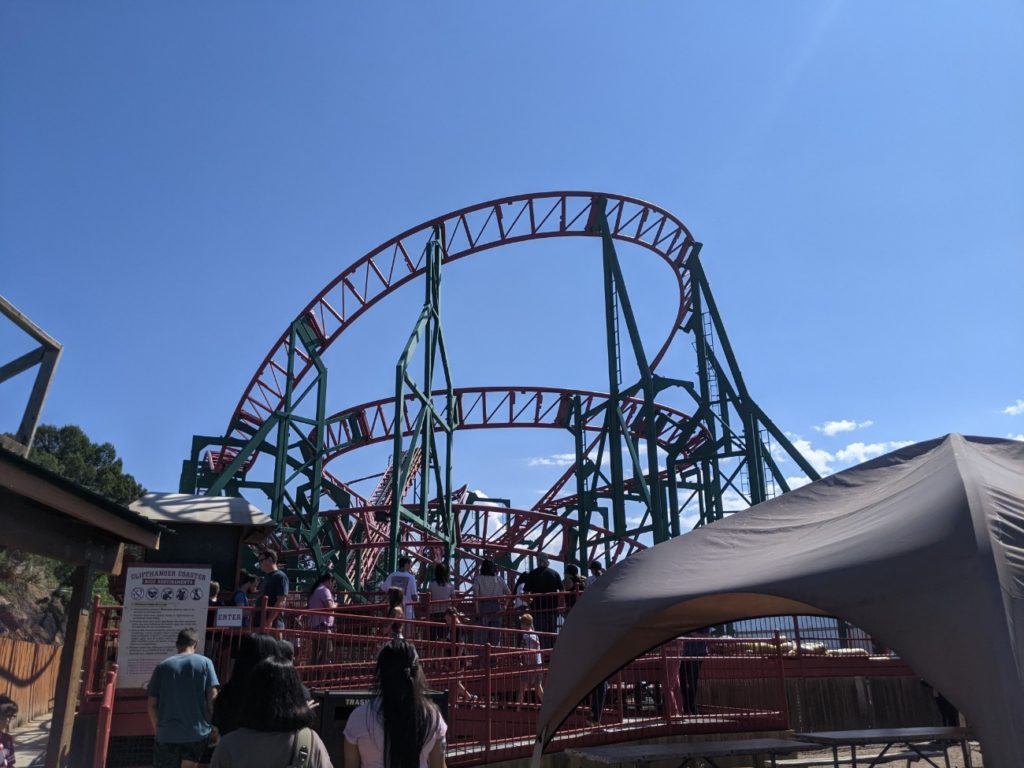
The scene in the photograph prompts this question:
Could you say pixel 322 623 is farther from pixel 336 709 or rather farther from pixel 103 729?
pixel 336 709

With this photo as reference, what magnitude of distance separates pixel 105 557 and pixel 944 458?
231 inches

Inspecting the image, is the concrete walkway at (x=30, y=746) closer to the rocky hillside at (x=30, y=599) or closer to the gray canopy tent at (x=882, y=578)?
the gray canopy tent at (x=882, y=578)

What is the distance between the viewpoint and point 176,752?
16.3 feet

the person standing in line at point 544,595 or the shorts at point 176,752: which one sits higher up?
the person standing in line at point 544,595

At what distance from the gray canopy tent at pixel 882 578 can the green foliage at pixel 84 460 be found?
42.9 m

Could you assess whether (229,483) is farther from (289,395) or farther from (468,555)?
(468,555)

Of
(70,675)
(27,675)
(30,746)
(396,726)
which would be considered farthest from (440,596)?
(27,675)

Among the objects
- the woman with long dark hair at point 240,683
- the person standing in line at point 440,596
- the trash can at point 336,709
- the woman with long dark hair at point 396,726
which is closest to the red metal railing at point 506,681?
the person standing in line at point 440,596

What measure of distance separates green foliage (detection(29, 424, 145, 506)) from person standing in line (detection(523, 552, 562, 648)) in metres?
37.2

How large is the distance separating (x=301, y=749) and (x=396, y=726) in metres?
0.54

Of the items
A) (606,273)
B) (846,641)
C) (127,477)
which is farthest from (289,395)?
(127,477)

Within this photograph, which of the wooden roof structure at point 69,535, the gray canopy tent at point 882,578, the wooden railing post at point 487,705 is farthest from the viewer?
the wooden railing post at point 487,705

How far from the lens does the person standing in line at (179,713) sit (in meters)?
4.94

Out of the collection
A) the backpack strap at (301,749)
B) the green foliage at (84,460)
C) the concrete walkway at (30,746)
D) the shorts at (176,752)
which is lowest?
the concrete walkway at (30,746)
